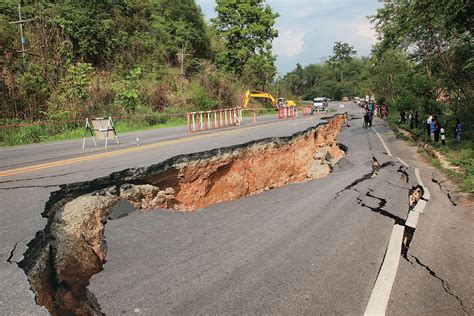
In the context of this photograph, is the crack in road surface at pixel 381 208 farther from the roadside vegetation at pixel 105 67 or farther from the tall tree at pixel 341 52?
the tall tree at pixel 341 52

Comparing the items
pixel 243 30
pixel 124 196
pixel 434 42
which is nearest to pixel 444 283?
pixel 124 196

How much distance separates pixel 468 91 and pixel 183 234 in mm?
22726

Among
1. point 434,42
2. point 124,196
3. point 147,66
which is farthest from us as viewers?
point 147,66

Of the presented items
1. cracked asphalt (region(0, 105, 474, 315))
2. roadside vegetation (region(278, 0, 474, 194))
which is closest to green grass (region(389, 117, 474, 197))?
roadside vegetation (region(278, 0, 474, 194))

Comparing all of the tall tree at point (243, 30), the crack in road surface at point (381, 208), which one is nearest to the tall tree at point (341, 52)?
the tall tree at point (243, 30)

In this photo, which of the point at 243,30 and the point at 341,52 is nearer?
the point at 243,30

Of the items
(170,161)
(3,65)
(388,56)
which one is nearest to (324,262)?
(170,161)

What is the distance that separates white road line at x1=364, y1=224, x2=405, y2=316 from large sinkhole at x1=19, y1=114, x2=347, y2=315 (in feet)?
8.03

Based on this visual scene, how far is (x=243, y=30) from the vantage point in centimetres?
5116

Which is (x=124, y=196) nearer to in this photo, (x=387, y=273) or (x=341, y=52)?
(x=387, y=273)

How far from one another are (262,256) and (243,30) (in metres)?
50.5

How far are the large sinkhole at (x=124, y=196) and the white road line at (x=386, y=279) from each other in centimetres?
245

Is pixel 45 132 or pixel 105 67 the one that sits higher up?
pixel 105 67

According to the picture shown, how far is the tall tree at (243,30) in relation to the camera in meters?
51.0
